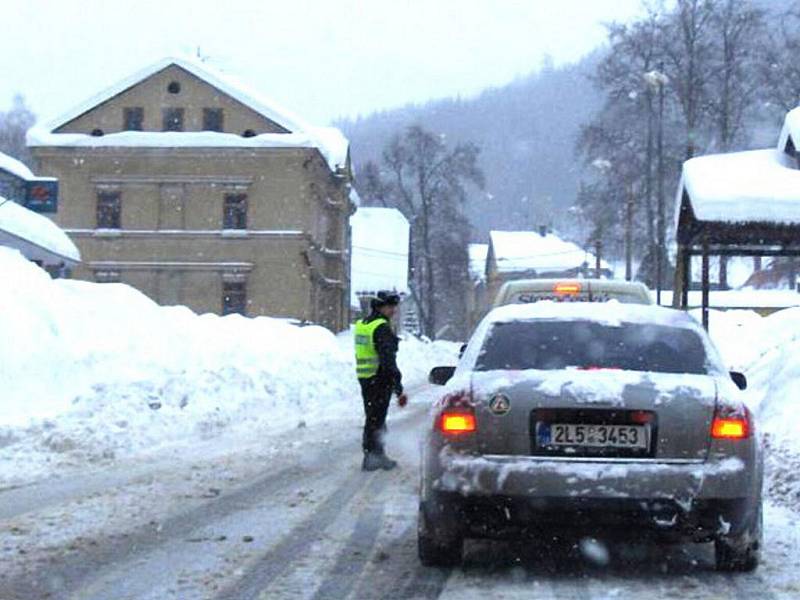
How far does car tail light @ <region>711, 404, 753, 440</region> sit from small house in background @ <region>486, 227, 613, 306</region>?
9427cm

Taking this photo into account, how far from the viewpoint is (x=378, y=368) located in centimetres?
1243

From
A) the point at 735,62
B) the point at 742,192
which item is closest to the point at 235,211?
the point at 735,62

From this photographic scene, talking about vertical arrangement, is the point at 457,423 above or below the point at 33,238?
below

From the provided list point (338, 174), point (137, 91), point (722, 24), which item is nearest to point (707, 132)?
point (722, 24)

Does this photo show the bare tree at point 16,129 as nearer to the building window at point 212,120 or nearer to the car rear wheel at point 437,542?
the building window at point 212,120

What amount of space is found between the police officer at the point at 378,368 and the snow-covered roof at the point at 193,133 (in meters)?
40.6

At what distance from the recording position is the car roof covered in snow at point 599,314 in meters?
7.55

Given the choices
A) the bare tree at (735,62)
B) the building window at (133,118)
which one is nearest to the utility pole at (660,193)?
the bare tree at (735,62)

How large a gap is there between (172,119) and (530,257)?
5503 centimetres

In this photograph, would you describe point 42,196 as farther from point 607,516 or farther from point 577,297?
point 607,516

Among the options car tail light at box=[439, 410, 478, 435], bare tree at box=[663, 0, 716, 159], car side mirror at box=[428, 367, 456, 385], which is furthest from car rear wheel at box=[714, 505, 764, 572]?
bare tree at box=[663, 0, 716, 159]

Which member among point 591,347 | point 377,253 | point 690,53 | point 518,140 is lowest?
point 591,347

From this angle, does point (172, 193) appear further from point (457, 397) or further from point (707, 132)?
point (457, 397)

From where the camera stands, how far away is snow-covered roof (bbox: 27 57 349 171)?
52656mm
